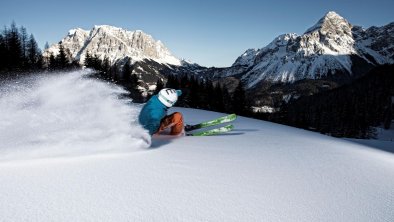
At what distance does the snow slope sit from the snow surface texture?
5 cm

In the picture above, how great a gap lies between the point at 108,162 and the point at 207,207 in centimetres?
208

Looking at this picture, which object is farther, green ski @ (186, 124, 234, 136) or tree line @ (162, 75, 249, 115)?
tree line @ (162, 75, 249, 115)

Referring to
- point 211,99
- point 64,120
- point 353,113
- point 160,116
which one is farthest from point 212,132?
point 353,113

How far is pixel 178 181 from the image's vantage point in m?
4.16

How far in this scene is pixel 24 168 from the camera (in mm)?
4277

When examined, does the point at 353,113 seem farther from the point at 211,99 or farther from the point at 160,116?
the point at 160,116

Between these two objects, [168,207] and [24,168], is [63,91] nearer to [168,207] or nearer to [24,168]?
[24,168]

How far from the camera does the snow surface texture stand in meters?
5.59

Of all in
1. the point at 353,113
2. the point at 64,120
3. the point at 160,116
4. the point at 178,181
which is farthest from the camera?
the point at 353,113

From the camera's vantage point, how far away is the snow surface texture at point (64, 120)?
220 inches

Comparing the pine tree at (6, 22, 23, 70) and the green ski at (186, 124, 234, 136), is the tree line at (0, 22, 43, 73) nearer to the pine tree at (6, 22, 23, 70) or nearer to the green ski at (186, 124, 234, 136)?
the pine tree at (6, 22, 23, 70)

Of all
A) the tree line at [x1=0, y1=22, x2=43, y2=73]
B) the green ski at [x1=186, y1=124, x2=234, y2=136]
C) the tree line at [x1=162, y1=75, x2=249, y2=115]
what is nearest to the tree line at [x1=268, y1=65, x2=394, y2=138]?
the tree line at [x1=162, y1=75, x2=249, y2=115]

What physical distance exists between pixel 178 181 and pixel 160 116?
13.3ft

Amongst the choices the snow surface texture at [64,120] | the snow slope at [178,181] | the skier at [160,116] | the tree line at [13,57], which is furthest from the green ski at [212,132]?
the tree line at [13,57]
